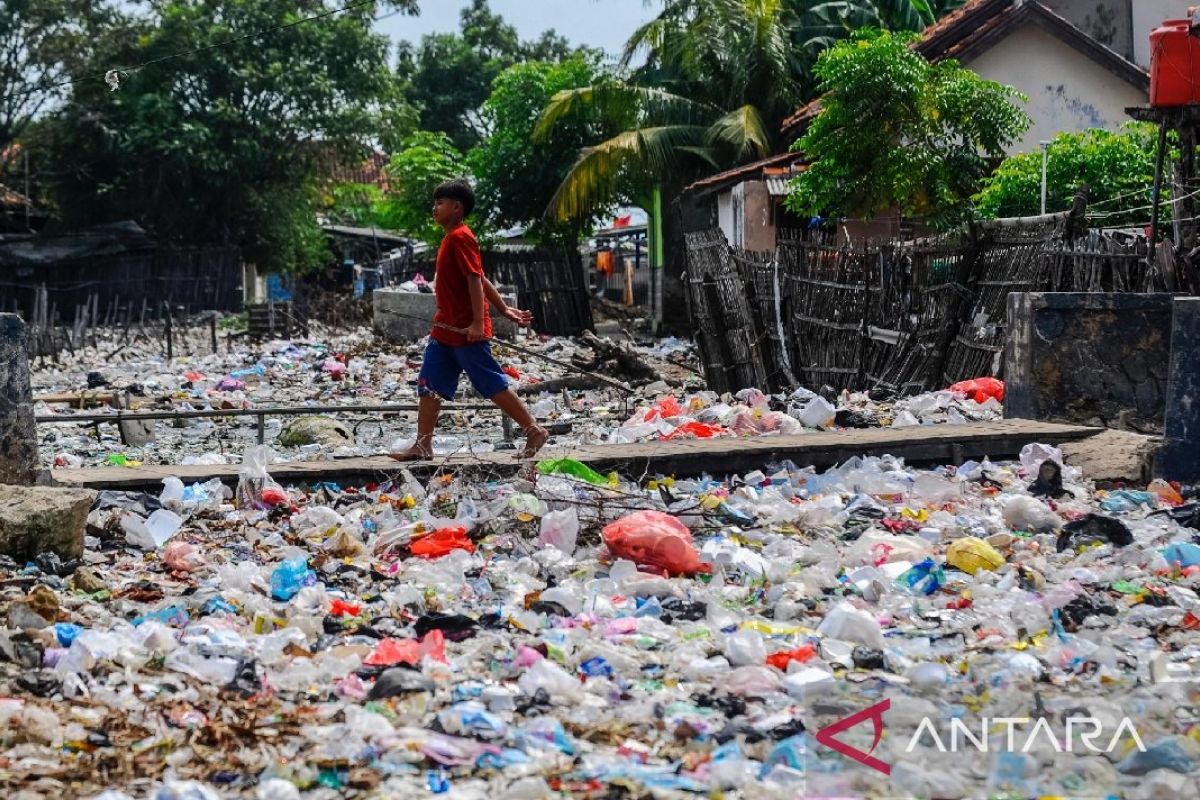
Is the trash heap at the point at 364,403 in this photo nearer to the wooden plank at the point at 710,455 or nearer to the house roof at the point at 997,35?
the wooden plank at the point at 710,455

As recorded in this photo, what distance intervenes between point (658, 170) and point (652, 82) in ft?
7.59

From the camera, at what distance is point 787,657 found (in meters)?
3.53

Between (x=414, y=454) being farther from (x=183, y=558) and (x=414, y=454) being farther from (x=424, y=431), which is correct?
(x=183, y=558)

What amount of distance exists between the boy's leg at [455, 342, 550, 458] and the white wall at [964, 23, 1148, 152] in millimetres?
12882

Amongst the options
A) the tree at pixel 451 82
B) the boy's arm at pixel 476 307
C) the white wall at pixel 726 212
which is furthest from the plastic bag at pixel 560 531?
the tree at pixel 451 82

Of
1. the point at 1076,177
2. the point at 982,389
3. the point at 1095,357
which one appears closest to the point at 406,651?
the point at 1095,357

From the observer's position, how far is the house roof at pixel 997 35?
16500 millimetres

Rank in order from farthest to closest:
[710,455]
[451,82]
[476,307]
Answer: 1. [451,82]
2. [710,455]
3. [476,307]

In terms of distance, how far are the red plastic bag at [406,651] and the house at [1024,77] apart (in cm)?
1310

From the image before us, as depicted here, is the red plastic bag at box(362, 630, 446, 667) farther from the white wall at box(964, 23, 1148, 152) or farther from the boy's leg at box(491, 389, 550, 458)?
the white wall at box(964, 23, 1148, 152)

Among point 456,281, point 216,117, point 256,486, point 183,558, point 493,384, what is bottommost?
point 183,558

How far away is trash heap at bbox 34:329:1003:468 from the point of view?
7.85m

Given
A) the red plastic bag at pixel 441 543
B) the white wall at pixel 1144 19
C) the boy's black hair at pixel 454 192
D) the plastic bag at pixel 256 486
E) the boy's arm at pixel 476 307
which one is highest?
the white wall at pixel 1144 19

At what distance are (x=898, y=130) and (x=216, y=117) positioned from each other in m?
15.9
